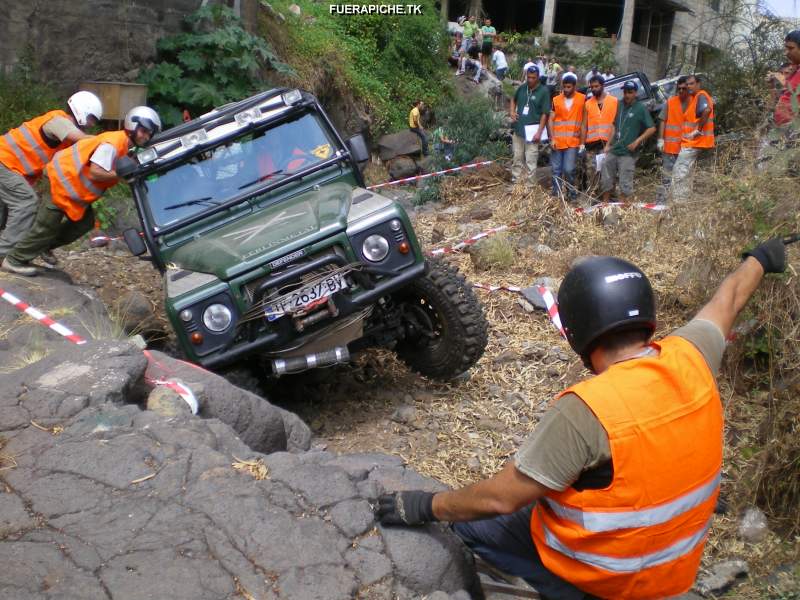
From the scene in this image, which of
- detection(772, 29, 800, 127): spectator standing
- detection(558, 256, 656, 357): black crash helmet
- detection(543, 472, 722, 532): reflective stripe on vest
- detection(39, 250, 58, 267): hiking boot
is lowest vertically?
detection(39, 250, 58, 267): hiking boot

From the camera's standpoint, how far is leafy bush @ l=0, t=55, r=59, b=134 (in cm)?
972

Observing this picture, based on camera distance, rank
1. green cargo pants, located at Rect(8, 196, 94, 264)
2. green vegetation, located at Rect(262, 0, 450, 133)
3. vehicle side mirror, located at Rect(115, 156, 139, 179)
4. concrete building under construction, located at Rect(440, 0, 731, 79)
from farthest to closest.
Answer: concrete building under construction, located at Rect(440, 0, 731, 79), green vegetation, located at Rect(262, 0, 450, 133), green cargo pants, located at Rect(8, 196, 94, 264), vehicle side mirror, located at Rect(115, 156, 139, 179)

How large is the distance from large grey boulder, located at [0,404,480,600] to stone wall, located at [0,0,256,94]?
27.6 ft

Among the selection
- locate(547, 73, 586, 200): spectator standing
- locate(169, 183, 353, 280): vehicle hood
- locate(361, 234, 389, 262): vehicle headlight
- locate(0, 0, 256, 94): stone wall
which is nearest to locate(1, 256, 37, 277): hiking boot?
locate(169, 183, 353, 280): vehicle hood

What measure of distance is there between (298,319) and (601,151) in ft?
22.2

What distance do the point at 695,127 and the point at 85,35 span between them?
25.2ft

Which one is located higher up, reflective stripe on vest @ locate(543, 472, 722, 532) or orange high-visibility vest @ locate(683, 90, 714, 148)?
reflective stripe on vest @ locate(543, 472, 722, 532)

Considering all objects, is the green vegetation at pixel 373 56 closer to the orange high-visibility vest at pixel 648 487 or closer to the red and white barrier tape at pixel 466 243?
the red and white barrier tape at pixel 466 243

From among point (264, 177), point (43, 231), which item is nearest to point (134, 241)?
point (264, 177)

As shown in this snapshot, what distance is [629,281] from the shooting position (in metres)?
2.31

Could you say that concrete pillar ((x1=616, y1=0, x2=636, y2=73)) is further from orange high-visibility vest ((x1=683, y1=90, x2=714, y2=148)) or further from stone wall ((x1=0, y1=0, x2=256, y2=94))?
orange high-visibility vest ((x1=683, y1=90, x2=714, y2=148))

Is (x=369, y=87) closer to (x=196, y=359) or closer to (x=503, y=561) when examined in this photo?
(x=196, y=359)

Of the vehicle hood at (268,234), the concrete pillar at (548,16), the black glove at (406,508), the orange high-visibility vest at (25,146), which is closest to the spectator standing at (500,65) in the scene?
the concrete pillar at (548,16)

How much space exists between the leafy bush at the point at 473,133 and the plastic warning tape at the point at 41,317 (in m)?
8.65
